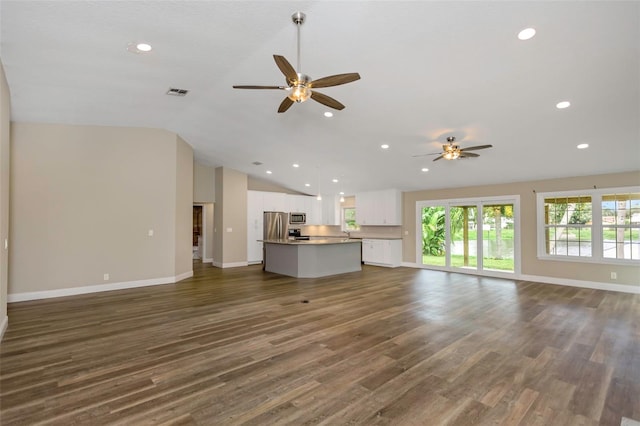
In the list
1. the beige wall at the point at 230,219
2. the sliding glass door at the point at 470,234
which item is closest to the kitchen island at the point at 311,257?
the beige wall at the point at 230,219

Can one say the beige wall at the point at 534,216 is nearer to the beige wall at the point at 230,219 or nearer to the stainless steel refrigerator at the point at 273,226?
the stainless steel refrigerator at the point at 273,226

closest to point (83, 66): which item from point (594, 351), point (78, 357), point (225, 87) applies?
point (225, 87)

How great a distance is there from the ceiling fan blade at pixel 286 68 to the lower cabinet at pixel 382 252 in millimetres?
7259

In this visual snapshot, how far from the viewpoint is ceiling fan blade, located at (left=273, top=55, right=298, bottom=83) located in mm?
2561

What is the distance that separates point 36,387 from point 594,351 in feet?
17.2

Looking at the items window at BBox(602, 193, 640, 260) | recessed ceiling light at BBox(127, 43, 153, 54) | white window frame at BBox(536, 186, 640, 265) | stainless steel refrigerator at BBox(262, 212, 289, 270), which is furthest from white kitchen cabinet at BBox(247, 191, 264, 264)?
window at BBox(602, 193, 640, 260)

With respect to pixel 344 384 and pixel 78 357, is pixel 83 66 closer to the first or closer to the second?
pixel 78 357

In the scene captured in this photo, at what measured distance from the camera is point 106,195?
5941mm

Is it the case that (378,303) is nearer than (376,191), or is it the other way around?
(378,303)

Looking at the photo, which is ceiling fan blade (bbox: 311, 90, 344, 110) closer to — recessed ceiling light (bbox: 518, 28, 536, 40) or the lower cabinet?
recessed ceiling light (bbox: 518, 28, 536, 40)

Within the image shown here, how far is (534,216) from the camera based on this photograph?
7.21m

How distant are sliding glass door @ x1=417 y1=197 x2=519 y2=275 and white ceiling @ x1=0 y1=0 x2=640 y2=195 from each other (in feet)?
4.93

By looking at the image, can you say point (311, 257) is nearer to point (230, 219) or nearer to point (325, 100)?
point (230, 219)

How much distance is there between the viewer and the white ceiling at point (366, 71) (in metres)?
2.94
